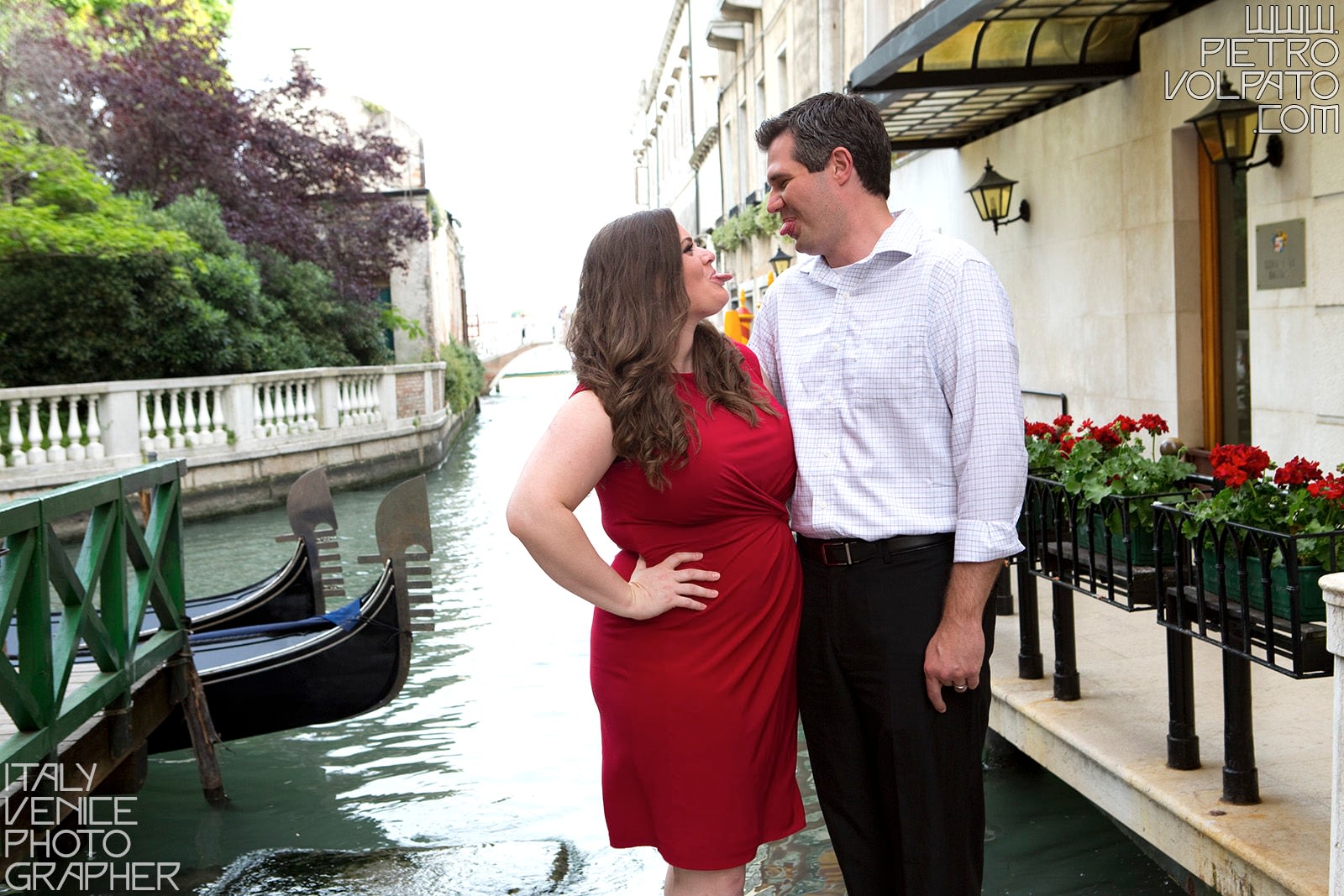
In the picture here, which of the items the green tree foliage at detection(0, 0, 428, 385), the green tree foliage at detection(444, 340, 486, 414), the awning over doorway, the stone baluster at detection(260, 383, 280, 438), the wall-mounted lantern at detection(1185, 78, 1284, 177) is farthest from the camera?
the green tree foliage at detection(444, 340, 486, 414)

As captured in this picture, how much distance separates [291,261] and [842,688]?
19.6m

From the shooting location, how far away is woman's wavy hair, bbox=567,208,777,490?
217 cm

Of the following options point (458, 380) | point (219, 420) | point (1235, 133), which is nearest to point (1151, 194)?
point (1235, 133)

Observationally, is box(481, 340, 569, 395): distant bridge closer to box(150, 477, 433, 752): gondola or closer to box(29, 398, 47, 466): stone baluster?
box(29, 398, 47, 466): stone baluster

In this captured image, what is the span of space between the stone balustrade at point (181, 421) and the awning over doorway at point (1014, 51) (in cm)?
658

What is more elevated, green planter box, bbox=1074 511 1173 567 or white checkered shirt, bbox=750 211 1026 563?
white checkered shirt, bbox=750 211 1026 563

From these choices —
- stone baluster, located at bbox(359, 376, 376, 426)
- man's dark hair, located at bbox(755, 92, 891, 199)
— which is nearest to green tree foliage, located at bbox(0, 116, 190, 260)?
stone baluster, located at bbox(359, 376, 376, 426)

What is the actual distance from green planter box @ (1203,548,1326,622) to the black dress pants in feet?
2.43

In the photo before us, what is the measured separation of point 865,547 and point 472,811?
9.90 feet

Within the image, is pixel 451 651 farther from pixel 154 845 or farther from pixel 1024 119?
pixel 1024 119

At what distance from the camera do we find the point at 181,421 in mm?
14359

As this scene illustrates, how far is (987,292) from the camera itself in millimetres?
2191

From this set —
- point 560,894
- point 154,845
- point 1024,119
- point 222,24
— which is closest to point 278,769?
point 154,845

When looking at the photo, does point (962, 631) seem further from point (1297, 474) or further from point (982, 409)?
point (1297, 474)
